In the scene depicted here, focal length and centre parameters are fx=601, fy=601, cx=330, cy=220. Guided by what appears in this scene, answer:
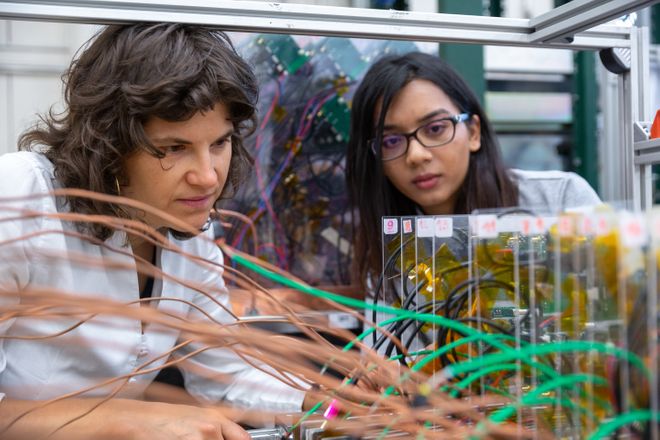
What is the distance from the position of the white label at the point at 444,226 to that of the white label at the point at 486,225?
0.11 metres

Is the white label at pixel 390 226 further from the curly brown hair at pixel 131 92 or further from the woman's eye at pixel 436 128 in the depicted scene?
the woman's eye at pixel 436 128

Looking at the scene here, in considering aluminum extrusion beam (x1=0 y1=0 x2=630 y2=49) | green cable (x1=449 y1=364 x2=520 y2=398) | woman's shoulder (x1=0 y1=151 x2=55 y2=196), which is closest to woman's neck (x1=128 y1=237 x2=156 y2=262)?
woman's shoulder (x1=0 y1=151 x2=55 y2=196)

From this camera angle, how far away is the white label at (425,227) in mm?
708

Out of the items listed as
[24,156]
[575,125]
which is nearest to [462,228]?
[24,156]

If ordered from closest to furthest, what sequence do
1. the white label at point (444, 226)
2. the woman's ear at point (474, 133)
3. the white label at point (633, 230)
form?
the white label at point (633, 230) < the white label at point (444, 226) < the woman's ear at point (474, 133)

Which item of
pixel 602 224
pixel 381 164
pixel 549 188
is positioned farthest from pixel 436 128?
pixel 602 224

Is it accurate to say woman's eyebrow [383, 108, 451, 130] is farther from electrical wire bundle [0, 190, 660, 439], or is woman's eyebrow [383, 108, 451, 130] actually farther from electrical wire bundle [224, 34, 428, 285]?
electrical wire bundle [0, 190, 660, 439]

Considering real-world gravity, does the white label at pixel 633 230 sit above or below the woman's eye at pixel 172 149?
below

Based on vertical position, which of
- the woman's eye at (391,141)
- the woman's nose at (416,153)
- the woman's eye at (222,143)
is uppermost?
the woman's eye at (391,141)

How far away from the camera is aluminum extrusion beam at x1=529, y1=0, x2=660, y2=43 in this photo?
2.99 feet

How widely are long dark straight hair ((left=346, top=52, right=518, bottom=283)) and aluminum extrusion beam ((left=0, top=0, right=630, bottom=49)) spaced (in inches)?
18.1

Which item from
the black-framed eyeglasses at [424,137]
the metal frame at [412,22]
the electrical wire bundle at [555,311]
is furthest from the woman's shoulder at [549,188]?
the electrical wire bundle at [555,311]

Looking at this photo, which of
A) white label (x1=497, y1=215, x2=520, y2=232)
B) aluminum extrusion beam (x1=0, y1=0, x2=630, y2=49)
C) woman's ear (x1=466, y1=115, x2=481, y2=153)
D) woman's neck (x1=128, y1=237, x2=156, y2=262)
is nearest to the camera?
white label (x1=497, y1=215, x2=520, y2=232)

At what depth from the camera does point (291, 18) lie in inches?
37.9
